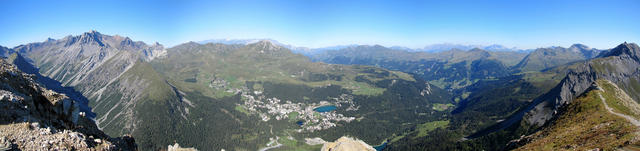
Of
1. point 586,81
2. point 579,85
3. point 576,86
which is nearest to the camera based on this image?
point 576,86

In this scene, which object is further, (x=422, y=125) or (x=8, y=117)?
(x=422, y=125)

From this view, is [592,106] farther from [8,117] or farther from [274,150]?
[274,150]

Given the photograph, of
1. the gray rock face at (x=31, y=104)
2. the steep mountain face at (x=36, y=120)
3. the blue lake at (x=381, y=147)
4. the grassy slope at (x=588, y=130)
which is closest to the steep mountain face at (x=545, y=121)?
the grassy slope at (x=588, y=130)

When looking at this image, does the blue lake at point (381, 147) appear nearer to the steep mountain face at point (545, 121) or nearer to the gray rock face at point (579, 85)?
the steep mountain face at point (545, 121)

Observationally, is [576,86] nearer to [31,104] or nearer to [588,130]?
[588,130]

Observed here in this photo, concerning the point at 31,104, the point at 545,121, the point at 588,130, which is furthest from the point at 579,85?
the point at 31,104

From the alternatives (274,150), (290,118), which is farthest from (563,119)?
(290,118)
